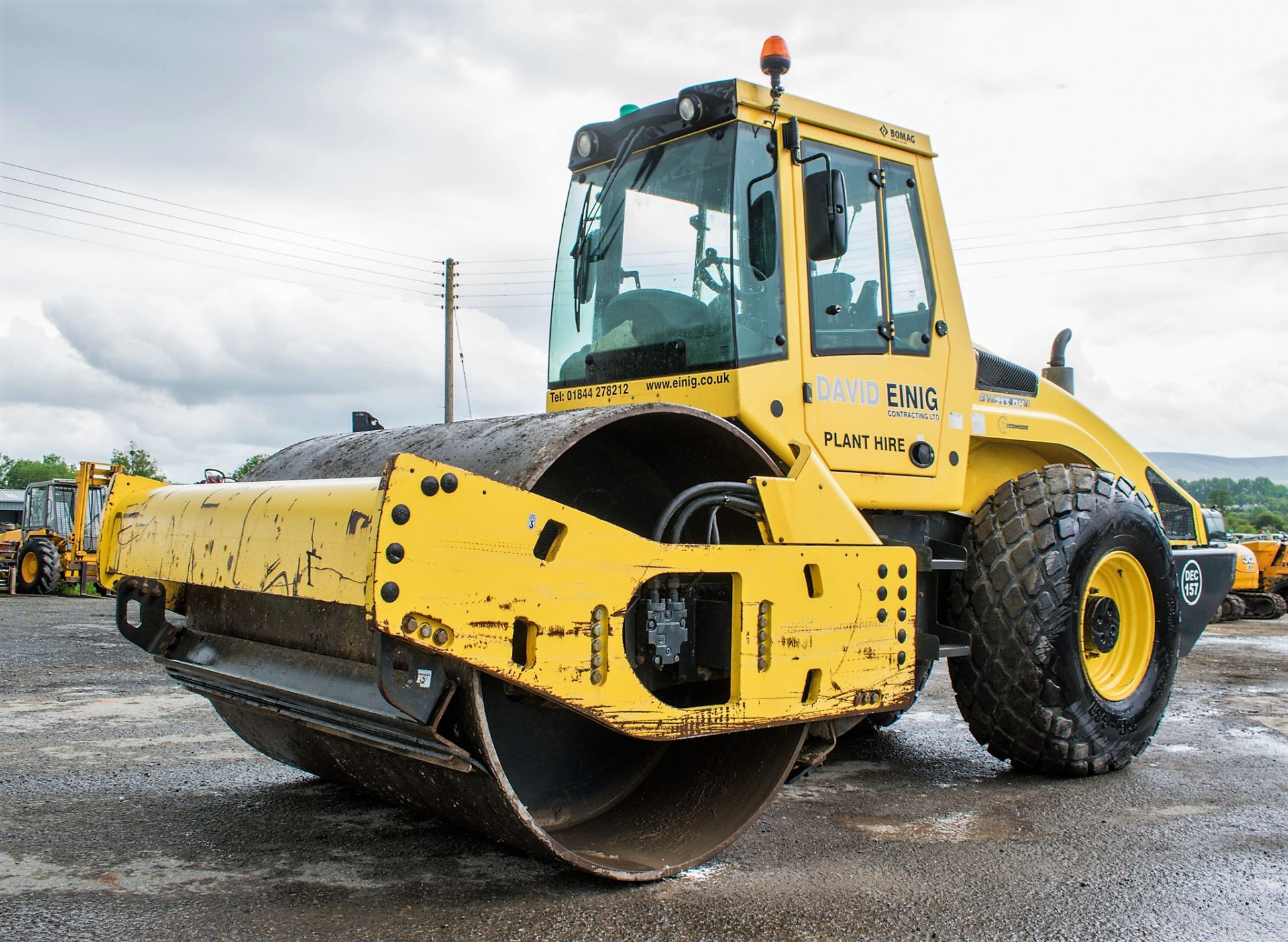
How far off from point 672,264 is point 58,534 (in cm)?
1887

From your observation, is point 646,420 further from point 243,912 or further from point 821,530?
point 243,912

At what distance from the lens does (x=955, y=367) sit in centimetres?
502

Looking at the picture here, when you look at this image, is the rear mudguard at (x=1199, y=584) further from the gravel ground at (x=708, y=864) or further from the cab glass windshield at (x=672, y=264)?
the cab glass windshield at (x=672, y=264)

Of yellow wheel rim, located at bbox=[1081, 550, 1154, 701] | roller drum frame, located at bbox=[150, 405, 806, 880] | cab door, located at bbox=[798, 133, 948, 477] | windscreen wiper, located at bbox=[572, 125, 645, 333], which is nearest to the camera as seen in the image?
roller drum frame, located at bbox=[150, 405, 806, 880]

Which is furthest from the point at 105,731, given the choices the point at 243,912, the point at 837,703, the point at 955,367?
the point at 955,367

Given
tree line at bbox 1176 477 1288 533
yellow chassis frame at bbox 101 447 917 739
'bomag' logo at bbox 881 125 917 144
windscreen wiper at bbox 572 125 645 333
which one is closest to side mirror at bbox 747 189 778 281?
windscreen wiper at bbox 572 125 645 333

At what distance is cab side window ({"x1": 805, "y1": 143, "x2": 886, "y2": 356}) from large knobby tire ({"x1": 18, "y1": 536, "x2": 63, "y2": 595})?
18.0 meters

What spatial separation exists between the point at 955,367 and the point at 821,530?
1.58m

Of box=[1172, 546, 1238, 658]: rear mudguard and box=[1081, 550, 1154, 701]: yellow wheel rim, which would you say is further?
box=[1172, 546, 1238, 658]: rear mudguard

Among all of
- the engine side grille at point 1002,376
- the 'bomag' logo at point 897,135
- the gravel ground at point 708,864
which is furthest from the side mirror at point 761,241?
the gravel ground at point 708,864

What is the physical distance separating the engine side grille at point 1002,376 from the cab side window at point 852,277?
743 mm

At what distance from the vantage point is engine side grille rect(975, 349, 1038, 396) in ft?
17.4

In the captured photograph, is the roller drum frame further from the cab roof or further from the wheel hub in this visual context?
the wheel hub

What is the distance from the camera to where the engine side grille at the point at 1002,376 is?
17.4ft
